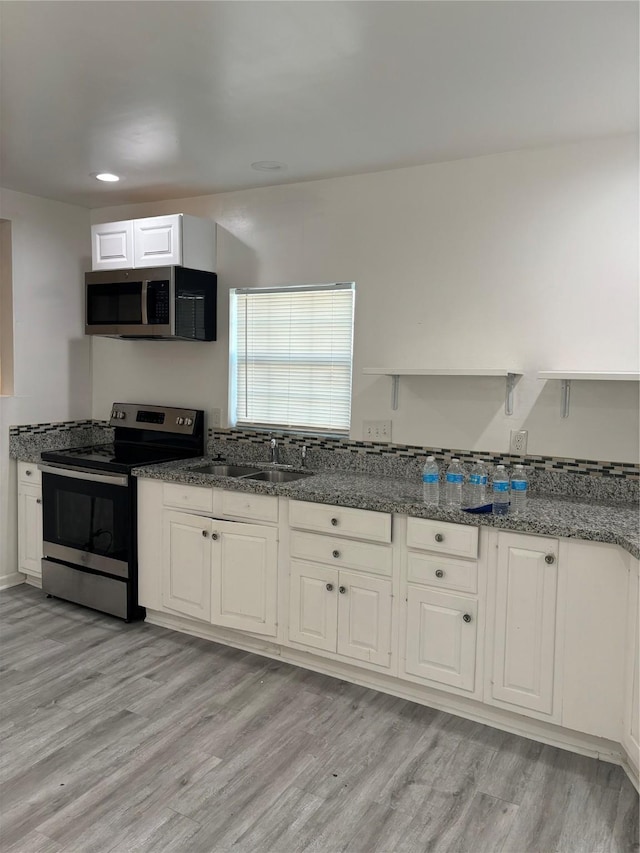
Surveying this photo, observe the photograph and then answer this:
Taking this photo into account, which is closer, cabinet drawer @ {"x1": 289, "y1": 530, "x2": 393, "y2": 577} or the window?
cabinet drawer @ {"x1": 289, "y1": 530, "x2": 393, "y2": 577}

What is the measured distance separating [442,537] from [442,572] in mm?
146

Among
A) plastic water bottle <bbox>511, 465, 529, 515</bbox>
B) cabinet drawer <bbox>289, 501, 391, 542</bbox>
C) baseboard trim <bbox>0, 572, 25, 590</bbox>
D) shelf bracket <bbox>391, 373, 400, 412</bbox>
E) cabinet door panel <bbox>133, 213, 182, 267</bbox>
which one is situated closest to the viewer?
plastic water bottle <bbox>511, 465, 529, 515</bbox>

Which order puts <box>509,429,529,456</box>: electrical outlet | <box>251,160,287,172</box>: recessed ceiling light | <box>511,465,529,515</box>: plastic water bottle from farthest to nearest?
1. <box>251,160,287,172</box>: recessed ceiling light
2. <box>509,429,529,456</box>: electrical outlet
3. <box>511,465,529,515</box>: plastic water bottle

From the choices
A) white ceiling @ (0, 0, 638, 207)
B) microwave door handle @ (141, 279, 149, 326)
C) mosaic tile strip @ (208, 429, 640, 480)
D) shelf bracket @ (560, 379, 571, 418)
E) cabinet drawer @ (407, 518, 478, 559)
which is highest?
white ceiling @ (0, 0, 638, 207)

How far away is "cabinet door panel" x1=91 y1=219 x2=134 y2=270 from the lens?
3.91 m

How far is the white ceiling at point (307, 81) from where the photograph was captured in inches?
74.8

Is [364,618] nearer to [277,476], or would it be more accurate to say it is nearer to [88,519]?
[277,476]

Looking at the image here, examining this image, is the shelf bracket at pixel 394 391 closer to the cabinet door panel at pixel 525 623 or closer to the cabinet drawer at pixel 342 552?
the cabinet drawer at pixel 342 552

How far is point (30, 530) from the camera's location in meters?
4.14

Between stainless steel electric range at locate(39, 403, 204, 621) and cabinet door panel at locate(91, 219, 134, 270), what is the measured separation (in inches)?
35.5

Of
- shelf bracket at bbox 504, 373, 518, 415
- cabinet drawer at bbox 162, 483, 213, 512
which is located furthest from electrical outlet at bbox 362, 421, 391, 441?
cabinet drawer at bbox 162, 483, 213, 512

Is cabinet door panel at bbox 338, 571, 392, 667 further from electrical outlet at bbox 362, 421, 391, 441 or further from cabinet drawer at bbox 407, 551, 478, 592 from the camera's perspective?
electrical outlet at bbox 362, 421, 391, 441

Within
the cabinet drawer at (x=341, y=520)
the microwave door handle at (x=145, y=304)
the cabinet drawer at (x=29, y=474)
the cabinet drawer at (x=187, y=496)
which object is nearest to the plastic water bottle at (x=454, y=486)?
the cabinet drawer at (x=341, y=520)

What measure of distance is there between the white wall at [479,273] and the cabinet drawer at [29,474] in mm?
1670
